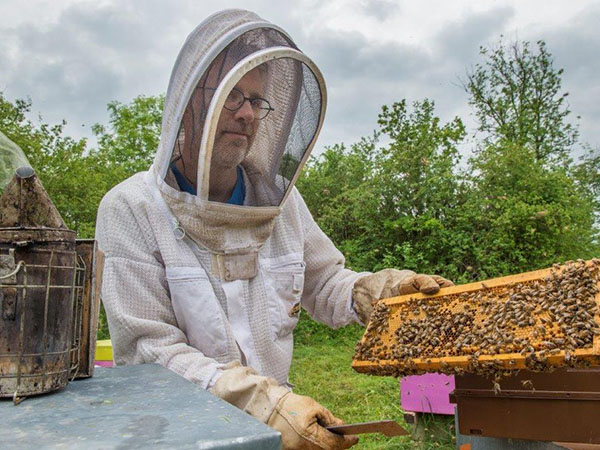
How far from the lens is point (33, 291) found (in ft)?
4.76

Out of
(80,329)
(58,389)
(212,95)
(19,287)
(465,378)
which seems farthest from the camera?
(465,378)

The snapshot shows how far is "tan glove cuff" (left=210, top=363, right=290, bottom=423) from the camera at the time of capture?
6.16 feet

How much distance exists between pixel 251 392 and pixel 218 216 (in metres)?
0.78

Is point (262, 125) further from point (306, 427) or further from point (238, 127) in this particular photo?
point (306, 427)

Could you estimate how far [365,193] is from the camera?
29.1ft

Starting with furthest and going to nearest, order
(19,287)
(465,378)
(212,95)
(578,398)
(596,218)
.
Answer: (596,218), (465,378), (212,95), (578,398), (19,287)

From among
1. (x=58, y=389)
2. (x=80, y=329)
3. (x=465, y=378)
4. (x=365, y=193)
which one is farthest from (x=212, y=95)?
(x=365, y=193)

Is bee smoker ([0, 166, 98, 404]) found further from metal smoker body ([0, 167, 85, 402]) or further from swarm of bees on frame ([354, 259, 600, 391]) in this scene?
swarm of bees on frame ([354, 259, 600, 391])

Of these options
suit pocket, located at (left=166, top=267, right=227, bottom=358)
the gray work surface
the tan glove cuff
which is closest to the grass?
suit pocket, located at (left=166, top=267, right=227, bottom=358)

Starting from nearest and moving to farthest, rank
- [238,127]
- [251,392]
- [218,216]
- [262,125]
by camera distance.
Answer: [251,392]
[218,216]
[238,127]
[262,125]

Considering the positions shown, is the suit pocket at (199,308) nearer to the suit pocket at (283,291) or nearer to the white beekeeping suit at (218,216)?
the white beekeeping suit at (218,216)

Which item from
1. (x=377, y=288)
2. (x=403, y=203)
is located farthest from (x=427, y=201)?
(x=377, y=288)

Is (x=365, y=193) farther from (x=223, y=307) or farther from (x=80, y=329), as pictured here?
(x=80, y=329)

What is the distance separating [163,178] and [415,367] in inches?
51.3
